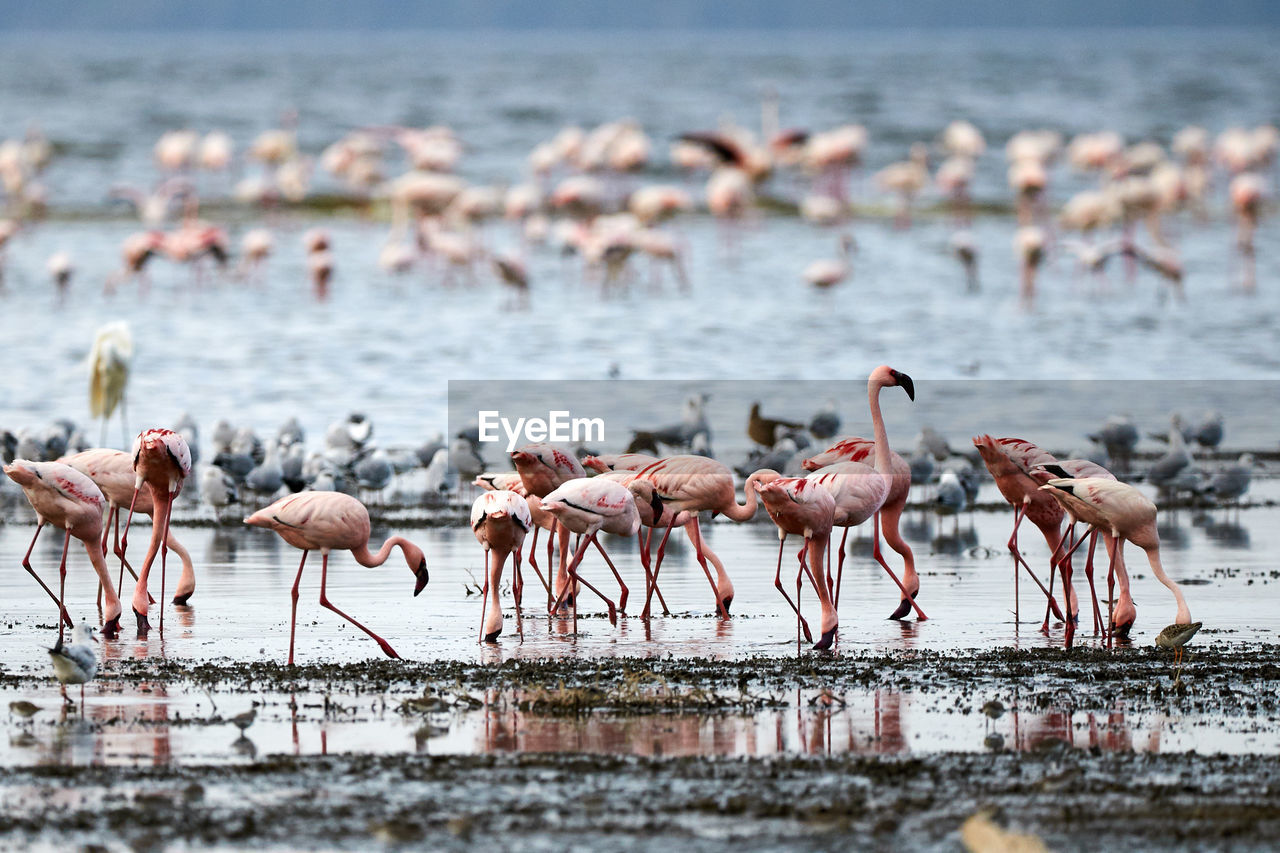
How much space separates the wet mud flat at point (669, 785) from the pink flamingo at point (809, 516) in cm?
84

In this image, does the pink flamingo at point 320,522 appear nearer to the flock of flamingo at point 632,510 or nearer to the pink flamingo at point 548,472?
the flock of flamingo at point 632,510

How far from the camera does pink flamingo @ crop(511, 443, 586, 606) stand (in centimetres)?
868

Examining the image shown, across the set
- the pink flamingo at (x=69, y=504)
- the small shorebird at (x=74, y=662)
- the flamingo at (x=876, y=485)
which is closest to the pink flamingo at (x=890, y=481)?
the flamingo at (x=876, y=485)

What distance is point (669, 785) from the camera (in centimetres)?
530

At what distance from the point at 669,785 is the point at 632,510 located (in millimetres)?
3015

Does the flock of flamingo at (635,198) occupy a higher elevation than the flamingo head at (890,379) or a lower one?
higher

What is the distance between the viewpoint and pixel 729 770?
546cm

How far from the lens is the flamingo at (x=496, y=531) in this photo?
25.6 feet

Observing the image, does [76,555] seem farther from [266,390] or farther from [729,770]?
[266,390]

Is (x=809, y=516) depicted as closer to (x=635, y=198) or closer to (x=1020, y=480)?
(x=1020, y=480)

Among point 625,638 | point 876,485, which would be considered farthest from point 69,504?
point 876,485

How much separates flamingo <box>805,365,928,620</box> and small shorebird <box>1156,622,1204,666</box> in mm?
1219

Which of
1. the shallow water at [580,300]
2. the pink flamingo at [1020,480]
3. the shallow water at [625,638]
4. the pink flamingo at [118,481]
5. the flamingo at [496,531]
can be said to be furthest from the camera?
the shallow water at [580,300]

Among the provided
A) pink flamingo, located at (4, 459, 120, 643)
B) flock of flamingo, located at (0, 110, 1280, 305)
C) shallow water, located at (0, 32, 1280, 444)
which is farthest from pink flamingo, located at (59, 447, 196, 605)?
flock of flamingo, located at (0, 110, 1280, 305)
